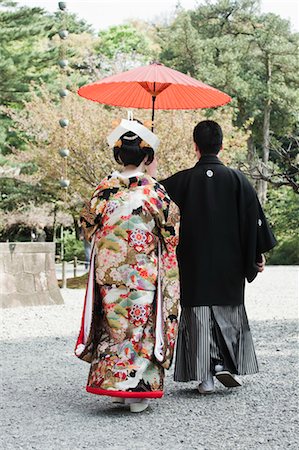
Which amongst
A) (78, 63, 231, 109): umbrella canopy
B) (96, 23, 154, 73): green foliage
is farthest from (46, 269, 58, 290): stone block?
(96, 23, 154, 73): green foliage

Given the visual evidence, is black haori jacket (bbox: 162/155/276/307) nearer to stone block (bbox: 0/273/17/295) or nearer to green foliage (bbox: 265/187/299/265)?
stone block (bbox: 0/273/17/295)

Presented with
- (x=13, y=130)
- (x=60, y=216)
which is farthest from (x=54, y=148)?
(x=60, y=216)

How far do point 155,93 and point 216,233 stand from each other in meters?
1.28

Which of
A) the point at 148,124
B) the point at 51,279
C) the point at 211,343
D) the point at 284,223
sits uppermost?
the point at 148,124

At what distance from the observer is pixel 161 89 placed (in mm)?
5707

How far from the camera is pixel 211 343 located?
15.9ft

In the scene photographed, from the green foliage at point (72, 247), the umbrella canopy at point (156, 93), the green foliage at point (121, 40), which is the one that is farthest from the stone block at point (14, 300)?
the green foliage at point (121, 40)

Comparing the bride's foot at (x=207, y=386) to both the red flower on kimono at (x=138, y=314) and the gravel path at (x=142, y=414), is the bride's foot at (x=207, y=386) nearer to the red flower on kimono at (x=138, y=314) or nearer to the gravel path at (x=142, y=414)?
the gravel path at (x=142, y=414)

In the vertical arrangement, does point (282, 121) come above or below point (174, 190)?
below

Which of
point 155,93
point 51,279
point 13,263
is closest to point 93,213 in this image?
point 155,93

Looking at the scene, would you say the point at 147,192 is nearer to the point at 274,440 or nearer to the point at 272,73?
the point at 274,440

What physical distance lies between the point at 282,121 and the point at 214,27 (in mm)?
4045

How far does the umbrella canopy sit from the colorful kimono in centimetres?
112

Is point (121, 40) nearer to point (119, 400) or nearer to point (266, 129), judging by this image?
point (266, 129)
